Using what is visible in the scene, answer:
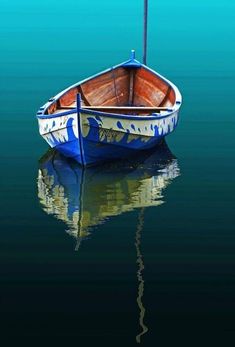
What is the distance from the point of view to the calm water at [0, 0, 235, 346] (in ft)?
49.4

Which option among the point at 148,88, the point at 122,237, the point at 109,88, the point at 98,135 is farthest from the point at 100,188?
the point at 148,88

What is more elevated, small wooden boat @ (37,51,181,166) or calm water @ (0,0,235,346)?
small wooden boat @ (37,51,181,166)

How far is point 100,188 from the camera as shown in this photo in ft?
75.8

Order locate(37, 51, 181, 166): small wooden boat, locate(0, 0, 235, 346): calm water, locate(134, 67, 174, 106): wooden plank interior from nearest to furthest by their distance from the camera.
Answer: locate(0, 0, 235, 346): calm water < locate(37, 51, 181, 166): small wooden boat < locate(134, 67, 174, 106): wooden plank interior

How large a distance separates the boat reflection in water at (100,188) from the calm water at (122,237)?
32 mm

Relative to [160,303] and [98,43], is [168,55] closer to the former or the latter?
[98,43]

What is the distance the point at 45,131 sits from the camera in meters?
25.6

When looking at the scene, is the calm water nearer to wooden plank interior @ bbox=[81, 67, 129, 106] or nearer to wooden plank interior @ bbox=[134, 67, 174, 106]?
wooden plank interior @ bbox=[134, 67, 174, 106]

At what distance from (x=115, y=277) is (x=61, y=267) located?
3.92 feet

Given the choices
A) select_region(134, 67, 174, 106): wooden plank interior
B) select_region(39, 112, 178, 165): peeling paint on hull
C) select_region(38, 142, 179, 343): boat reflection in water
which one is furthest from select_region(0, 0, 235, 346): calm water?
select_region(134, 67, 174, 106): wooden plank interior

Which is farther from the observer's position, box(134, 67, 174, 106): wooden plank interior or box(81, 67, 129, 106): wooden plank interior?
box(134, 67, 174, 106): wooden plank interior

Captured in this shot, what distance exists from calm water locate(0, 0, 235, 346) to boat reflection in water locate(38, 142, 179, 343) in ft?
0.11

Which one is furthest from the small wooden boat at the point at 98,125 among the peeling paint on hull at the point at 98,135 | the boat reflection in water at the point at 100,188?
the boat reflection in water at the point at 100,188

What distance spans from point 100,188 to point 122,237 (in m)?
3.89
